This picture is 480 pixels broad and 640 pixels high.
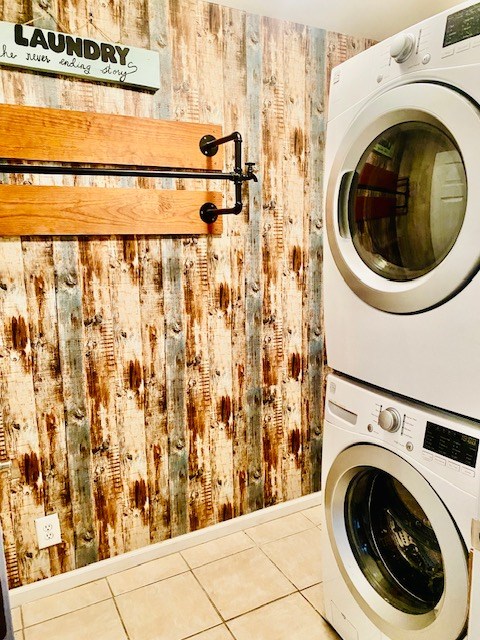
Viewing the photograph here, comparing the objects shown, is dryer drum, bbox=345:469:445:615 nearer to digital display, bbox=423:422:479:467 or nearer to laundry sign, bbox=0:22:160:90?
digital display, bbox=423:422:479:467

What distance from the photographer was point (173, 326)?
2.07 meters

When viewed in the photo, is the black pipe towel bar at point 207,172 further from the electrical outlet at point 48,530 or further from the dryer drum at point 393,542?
the electrical outlet at point 48,530

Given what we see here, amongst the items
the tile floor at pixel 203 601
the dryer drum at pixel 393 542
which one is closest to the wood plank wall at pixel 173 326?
the tile floor at pixel 203 601

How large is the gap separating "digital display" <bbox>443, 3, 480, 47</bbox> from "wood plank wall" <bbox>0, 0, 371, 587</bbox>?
108 centimetres

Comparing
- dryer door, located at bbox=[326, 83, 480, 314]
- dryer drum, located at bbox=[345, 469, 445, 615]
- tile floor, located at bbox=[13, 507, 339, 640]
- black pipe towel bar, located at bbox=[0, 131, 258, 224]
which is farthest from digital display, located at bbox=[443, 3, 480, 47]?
tile floor, located at bbox=[13, 507, 339, 640]

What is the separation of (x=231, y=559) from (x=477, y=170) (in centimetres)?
182

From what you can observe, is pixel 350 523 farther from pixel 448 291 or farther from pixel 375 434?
pixel 448 291

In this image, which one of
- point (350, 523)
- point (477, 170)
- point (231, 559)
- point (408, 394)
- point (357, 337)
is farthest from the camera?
point (231, 559)

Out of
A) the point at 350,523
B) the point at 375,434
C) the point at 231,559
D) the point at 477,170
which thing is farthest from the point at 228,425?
the point at 477,170

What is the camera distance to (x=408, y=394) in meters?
1.33

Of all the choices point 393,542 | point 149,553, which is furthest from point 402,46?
point 149,553

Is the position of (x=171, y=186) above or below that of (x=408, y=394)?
above

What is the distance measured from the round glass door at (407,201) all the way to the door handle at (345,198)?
0.01 metres

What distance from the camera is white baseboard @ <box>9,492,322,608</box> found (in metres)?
1.94
